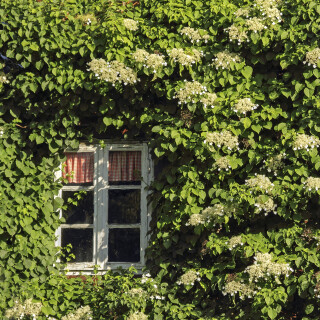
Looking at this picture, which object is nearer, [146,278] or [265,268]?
[265,268]

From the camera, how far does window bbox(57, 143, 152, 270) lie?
9.84 meters

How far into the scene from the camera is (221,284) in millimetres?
9078

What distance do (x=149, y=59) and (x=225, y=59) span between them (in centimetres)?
84

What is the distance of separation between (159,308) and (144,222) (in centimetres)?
114

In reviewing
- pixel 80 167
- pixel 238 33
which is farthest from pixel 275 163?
pixel 80 167

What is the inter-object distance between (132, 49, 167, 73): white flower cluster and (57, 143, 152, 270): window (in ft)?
3.40

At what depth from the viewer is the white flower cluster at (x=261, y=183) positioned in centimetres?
895

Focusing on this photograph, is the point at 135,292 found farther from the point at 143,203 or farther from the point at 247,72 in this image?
the point at 247,72

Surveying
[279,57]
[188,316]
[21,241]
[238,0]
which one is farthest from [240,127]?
[21,241]

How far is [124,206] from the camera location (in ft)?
32.6

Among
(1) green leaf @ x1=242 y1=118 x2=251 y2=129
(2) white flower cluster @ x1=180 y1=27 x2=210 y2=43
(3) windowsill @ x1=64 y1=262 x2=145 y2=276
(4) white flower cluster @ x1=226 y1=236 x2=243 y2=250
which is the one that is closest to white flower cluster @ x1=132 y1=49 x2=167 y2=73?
(2) white flower cluster @ x1=180 y1=27 x2=210 y2=43

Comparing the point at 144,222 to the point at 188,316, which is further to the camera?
the point at 144,222

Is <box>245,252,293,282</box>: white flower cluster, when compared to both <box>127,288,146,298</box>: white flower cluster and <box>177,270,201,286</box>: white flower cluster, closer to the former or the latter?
<box>177,270,201,286</box>: white flower cluster

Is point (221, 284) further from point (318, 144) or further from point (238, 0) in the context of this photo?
point (238, 0)
